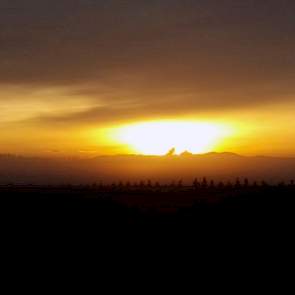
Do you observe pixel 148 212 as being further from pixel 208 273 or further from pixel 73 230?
pixel 208 273

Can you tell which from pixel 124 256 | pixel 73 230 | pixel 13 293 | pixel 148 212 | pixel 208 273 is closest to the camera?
pixel 13 293

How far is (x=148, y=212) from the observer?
47.8 metres

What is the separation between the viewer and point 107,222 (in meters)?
40.7

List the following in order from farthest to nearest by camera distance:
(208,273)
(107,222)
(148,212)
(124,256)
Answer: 1. (148,212)
2. (107,222)
3. (124,256)
4. (208,273)

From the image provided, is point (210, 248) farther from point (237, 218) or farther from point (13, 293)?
point (13, 293)

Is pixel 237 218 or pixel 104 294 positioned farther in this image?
pixel 237 218

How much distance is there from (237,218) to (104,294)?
482 inches

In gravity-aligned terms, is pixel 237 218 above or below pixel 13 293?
above

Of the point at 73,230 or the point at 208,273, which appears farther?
the point at 73,230

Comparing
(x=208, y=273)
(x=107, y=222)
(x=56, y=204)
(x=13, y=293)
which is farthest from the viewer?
(x=56, y=204)

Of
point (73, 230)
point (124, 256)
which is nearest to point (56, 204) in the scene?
point (73, 230)

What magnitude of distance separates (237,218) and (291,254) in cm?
617

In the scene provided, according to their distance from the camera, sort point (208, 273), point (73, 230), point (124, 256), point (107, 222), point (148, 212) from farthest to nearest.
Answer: point (148, 212) < point (107, 222) < point (73, 230) < point (124, 256) < point (208, 273)

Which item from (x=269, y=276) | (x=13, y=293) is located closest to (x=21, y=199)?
(x=13, y=293)
